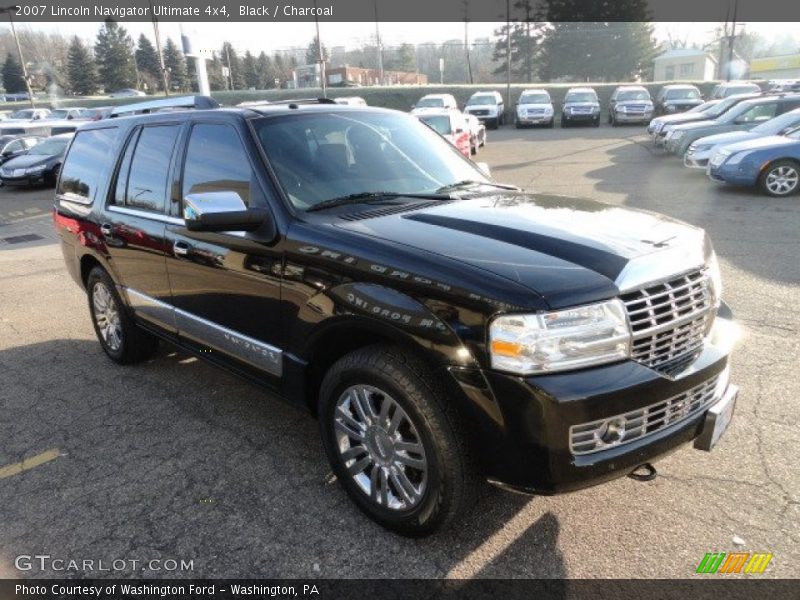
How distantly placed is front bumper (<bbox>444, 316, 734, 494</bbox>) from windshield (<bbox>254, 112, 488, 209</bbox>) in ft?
4.78

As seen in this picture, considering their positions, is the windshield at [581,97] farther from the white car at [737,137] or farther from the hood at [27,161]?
the hood at [27,161]

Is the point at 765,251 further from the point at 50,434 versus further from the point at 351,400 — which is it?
the point at 50,434

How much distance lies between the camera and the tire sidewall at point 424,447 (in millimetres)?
2473

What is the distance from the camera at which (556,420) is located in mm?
2209

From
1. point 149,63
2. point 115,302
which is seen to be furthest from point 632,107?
point 149,63

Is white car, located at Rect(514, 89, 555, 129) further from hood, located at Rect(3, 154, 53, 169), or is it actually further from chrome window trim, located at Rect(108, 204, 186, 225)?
chrome window trim, located at Rect(108, 204, 186, 225)

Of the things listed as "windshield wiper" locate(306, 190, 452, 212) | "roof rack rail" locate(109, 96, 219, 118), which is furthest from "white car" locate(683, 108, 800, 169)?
"roof rack rail" locate(109, 96, 219, 118)

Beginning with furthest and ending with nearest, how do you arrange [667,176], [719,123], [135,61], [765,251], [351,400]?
[135,61], [719,123], [667,176], [765,251], [351,400]

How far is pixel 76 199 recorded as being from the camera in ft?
16.3

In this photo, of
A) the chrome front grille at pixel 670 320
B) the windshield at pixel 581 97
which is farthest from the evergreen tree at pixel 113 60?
the chrome front grille at pixel 670 320

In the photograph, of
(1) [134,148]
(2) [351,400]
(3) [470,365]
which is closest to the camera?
(3) [470,365]

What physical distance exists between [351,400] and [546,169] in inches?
572

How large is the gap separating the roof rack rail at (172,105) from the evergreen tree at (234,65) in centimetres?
7668

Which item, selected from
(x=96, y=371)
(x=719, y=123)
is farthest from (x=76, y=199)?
(x=719, y=123)
